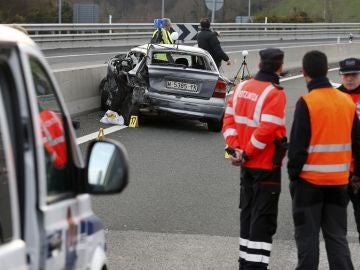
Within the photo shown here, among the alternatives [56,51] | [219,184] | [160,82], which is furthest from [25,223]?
[56,51]

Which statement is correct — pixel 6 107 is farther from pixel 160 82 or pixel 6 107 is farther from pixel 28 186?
pixel 160 82

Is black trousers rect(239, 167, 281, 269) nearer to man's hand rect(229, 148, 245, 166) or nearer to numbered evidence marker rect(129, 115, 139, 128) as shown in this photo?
man's hand rect(229, 148, 245, 166)

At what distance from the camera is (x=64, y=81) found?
46.9ft

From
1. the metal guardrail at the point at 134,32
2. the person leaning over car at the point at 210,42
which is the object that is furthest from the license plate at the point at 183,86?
the metal guardrail at the point at 134,32

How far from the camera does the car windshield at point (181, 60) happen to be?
1446cm

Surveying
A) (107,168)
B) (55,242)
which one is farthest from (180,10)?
(55,242)

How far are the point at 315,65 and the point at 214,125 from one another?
8908 mm

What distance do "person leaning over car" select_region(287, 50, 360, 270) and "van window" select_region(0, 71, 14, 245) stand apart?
2.77 meters

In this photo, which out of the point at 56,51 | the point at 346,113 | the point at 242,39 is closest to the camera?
the point at 346,113

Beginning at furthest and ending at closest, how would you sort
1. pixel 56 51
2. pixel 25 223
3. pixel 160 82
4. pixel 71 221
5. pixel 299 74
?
pixel 56 51
pixel 299 74
pixel 160 82
pixel 71 221
pixel 25 223

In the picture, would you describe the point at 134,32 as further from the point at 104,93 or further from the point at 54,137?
the point at 54,137

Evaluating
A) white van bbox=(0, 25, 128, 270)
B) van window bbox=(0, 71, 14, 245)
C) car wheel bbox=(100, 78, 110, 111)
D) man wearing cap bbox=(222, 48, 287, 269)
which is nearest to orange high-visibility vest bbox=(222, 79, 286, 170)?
man wearing cap bbox=(222, 48, 287, 269)

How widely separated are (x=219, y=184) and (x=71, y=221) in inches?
260

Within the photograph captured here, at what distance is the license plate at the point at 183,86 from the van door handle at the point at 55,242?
1097cm
